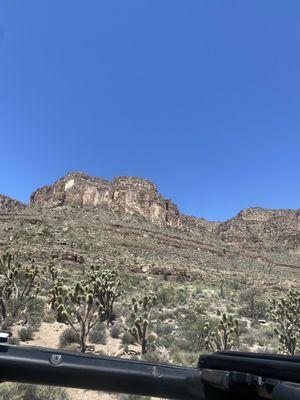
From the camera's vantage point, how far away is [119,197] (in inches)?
3777

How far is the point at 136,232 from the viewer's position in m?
71.9

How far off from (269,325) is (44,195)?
91.1m

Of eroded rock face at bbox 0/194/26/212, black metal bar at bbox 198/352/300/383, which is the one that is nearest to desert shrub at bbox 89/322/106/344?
black metal bar at bbox 198/352/300/383

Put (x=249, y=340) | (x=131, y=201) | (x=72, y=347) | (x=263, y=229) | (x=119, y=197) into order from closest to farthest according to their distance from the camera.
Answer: (x=72, y=347) → (x=249, y=340) → (x=131, y=201) → (x=119, y=197) → (x=263, y=229)

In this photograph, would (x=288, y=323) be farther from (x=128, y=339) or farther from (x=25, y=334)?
(x=25, y=334)

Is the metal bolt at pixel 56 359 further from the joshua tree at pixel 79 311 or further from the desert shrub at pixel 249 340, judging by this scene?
the desert shrub at pixel 249 340

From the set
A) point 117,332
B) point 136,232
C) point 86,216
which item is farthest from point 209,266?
point 117,332

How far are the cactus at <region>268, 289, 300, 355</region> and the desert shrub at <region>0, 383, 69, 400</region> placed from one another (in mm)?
11476

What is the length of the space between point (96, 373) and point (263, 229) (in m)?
136

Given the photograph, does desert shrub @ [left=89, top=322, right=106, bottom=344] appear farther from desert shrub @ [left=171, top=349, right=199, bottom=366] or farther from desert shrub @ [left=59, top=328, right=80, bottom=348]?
desert shrub @ [left=171, top=349, right=199, bottom=366]

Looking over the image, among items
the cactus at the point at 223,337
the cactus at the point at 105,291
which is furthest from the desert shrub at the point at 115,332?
the cactus at the point at 223,337

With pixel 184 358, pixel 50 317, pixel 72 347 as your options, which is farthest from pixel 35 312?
pixel 184 358

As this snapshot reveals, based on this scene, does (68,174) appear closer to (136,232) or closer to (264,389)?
(136,232)

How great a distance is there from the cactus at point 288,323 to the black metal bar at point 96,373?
58.2 ft
